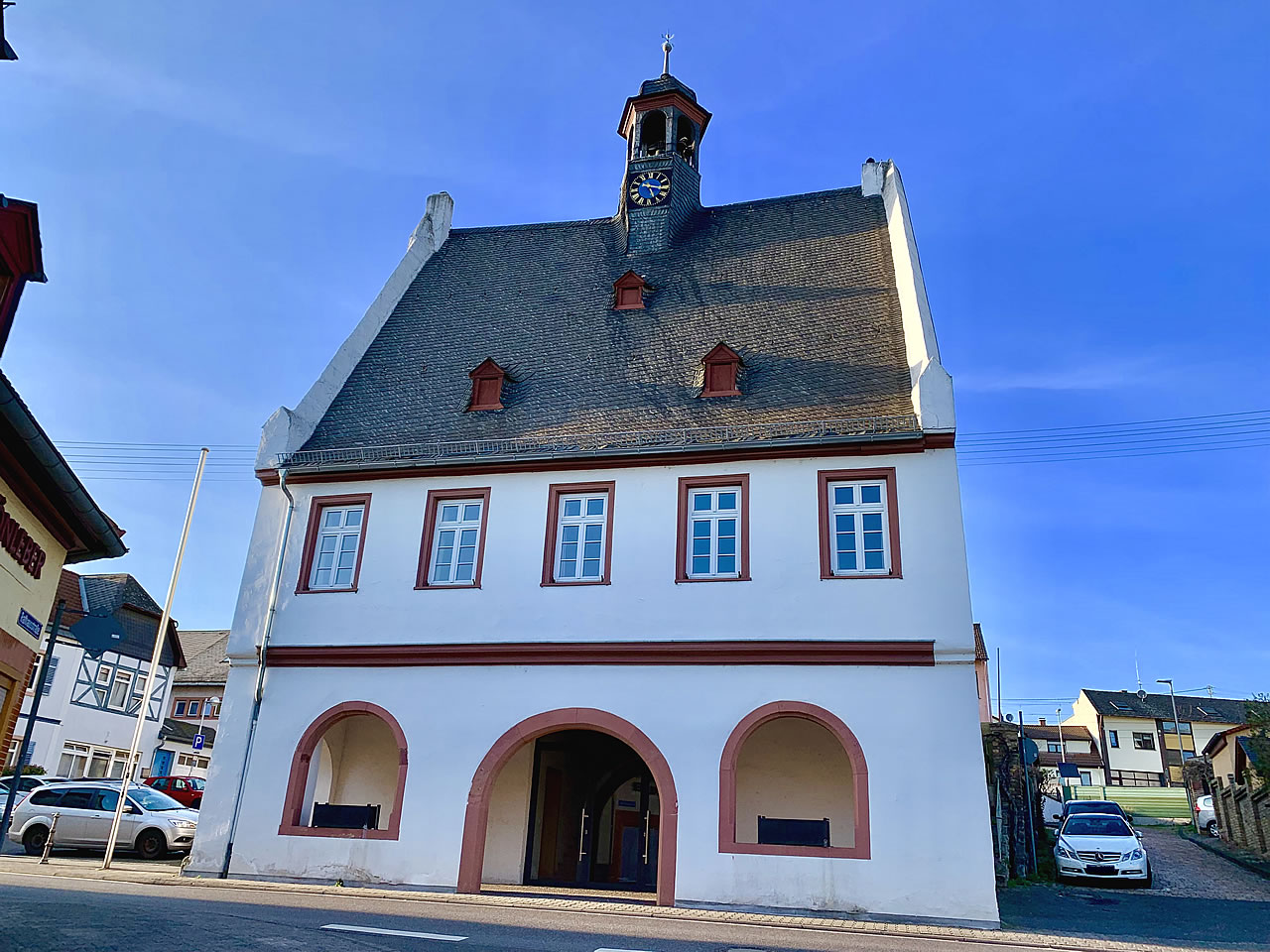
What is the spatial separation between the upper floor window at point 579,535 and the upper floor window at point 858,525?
3275mm

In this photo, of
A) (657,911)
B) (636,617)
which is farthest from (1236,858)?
(657,911)

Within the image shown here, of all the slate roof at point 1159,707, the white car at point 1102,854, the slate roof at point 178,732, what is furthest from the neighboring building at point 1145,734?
the slate roof at point 178,732

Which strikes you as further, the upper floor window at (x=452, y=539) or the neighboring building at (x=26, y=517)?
the upper floor window at (x=452, y=539)

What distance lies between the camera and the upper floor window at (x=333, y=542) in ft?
55.5

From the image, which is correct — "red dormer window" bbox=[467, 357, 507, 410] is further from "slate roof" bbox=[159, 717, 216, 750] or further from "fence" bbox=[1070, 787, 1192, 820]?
"fence" bbox=[1070, 787, 1192, 820]

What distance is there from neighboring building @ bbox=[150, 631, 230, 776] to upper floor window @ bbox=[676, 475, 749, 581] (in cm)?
2970

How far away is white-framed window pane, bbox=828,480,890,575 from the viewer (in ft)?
48.1

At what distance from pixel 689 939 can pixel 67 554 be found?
24.9ft

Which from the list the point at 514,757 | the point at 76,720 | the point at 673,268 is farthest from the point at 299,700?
the point at 76,720

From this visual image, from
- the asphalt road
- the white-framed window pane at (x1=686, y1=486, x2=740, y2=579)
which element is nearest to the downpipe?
the asphalt road

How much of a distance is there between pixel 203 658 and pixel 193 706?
293 cm

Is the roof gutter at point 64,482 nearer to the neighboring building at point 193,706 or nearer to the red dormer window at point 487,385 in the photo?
the red dormer window at point 487,385

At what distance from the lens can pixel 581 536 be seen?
16.0 m

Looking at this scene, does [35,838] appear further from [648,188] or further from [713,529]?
[648,188]
